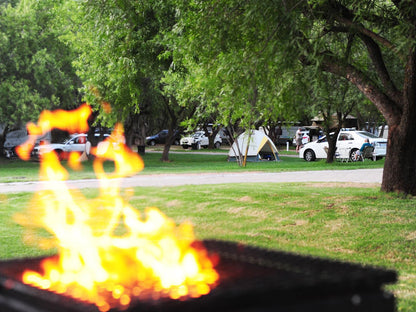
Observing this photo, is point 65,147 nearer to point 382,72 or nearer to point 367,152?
point 367,152

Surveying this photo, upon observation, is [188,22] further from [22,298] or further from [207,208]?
[22,298]

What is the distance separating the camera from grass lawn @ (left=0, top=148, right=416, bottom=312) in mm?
7434

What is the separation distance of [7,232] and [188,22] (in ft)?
16.2

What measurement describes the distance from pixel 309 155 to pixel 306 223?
2379 cm

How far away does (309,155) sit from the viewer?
3253 centimetres

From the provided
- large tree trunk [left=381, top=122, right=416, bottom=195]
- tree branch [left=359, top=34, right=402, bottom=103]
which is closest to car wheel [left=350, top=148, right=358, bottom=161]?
tree branch [left=359, top=34, right=402, bottom=103]

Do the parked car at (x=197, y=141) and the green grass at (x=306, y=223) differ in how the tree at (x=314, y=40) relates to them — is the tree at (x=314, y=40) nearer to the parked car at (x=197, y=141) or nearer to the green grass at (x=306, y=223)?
the green grass at (x=306, y=223)

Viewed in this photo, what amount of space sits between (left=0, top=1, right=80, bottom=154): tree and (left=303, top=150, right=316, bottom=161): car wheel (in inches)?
549

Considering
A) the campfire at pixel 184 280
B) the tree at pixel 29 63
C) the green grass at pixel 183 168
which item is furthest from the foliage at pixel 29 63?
the campfire at pixel 184 280

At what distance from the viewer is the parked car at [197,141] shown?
166ft

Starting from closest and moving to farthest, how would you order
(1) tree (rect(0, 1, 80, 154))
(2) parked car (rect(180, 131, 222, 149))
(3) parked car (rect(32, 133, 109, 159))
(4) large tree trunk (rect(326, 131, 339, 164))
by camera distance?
(1) tree (rect(0, 1, 80, 154)), (4) large tree trunk (rect(326, 131, 339, 164)), (3) parked car (rect(32, 133, 109, 159)), (2) parked car (rect(180, 131, 222, 149))

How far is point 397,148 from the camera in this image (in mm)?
10820

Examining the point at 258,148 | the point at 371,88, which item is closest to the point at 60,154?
the point at 258,148

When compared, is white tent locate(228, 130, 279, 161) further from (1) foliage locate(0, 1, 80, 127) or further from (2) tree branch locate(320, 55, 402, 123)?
(2) tree branch locate(320, 55, 402, 123)
